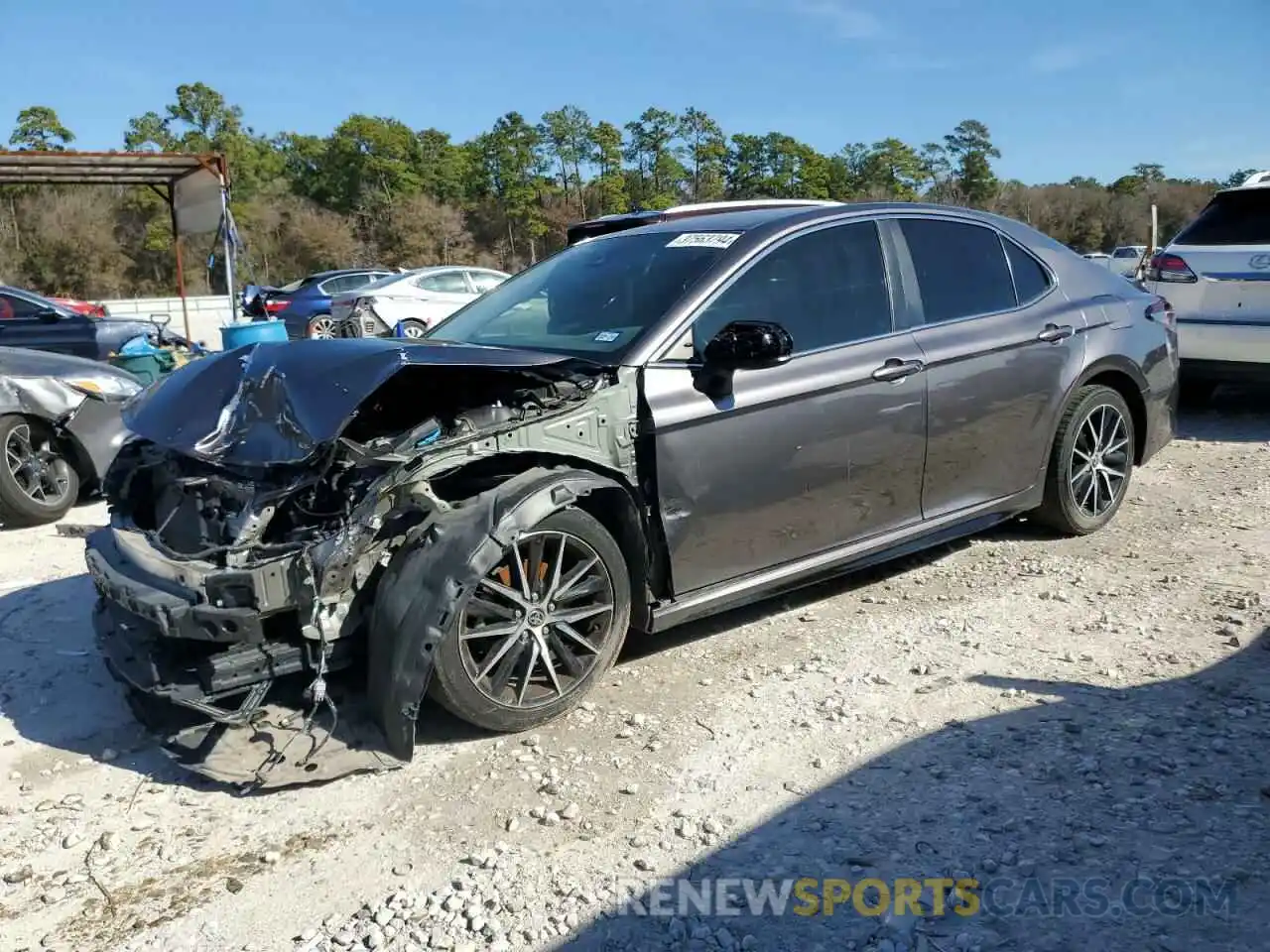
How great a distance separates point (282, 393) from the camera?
3123 millimetres

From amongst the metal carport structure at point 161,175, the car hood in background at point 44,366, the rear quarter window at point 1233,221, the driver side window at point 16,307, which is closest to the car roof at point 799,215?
the rear quarter window at point 1233,221

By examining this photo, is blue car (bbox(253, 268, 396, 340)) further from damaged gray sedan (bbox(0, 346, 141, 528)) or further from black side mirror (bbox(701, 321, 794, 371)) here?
black side mirror (bbox(701, 321, 794, 371))

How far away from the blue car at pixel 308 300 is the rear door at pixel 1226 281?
525 inches

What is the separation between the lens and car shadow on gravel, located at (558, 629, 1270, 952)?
86.3 inches

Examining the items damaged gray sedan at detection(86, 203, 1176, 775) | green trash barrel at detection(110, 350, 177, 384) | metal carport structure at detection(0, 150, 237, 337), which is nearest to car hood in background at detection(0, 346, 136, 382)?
green trash barrel at detection(110, 350, 177, 384)

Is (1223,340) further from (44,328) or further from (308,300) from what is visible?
(308,300)

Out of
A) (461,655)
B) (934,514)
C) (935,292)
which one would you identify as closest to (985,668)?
(934,514)

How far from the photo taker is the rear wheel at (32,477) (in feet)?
19.1

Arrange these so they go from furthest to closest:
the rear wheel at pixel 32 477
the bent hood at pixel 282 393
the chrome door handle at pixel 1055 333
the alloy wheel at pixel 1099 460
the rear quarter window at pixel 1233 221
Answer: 1. the rear quarter window at pixel 1233 221
2. the rear wheel at pixel 32 477
3. the alloy wheel at pixel 1099 460
4. the chrome door handle at pixel 1055 333
5. the bent hood at pixel 282 393

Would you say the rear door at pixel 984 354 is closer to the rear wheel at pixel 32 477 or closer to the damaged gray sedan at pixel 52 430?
the damaged gray sedan at pixel 52 430

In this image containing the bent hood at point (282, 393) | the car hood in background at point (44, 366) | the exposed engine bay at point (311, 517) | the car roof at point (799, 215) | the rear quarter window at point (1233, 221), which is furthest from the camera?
the rear quarter window at point (1233, 221)

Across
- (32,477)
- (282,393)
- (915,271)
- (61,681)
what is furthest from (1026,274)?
(32,477)

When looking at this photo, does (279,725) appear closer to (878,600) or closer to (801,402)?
(801,402)

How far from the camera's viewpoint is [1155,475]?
20.8 feet
